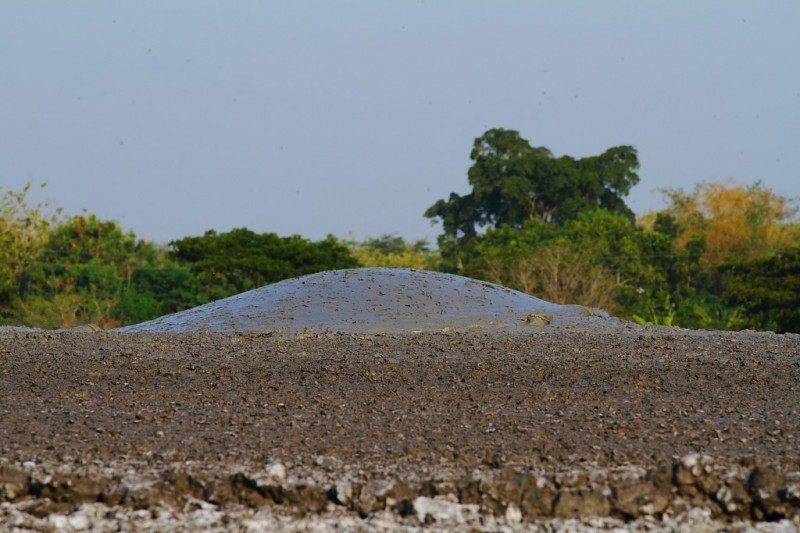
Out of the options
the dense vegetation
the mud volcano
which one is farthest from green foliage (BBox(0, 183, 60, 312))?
the mud volcano

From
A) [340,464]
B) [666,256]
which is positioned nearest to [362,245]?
[666,256]

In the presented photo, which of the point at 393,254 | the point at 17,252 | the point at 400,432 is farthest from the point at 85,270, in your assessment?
the point at 400,432

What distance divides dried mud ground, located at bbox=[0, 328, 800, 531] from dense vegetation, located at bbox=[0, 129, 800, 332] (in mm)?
16888

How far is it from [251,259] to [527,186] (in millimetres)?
16546

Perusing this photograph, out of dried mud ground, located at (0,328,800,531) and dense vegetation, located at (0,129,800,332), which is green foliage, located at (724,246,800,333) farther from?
dried mud ground, located at (0,328,800,531)

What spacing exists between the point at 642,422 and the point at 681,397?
1199 mm

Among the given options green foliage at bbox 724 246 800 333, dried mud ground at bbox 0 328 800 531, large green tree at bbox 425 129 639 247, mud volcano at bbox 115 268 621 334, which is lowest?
dried mud ground at bbox 0 328 800 531

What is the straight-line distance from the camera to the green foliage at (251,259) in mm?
28547

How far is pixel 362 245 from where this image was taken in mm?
53469

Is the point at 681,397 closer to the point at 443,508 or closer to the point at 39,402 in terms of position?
the point at 443,508

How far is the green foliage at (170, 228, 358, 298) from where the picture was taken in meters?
28.5

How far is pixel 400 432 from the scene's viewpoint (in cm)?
569

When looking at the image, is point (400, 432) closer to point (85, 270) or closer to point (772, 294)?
point (772, 294)

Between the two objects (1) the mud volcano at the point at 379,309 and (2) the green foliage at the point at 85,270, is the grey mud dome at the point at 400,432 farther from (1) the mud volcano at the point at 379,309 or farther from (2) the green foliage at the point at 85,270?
(2) the green foliage at the point at 85,270
